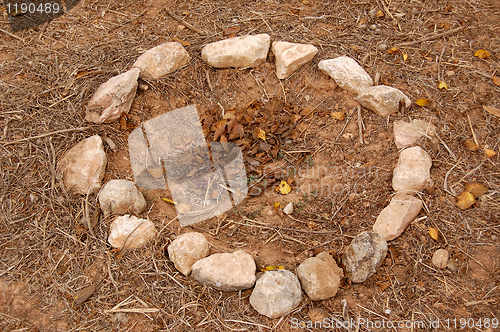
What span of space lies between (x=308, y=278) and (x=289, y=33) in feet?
7.64

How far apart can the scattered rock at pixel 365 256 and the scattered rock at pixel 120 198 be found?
1.58m

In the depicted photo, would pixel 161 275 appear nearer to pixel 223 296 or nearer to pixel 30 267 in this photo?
pixel 223 296

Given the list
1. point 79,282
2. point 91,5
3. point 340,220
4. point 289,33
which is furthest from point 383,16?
point 79,282

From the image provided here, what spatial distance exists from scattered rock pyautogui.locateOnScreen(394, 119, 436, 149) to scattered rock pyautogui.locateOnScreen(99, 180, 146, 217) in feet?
6.91

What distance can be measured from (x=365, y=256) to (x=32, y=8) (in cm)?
393

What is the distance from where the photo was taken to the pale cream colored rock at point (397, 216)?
2.16m

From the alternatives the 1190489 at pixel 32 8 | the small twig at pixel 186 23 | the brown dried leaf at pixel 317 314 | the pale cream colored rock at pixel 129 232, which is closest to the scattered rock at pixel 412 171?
the brown dried leaf at pixel 317 314

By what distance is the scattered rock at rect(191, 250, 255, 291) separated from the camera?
2020mm

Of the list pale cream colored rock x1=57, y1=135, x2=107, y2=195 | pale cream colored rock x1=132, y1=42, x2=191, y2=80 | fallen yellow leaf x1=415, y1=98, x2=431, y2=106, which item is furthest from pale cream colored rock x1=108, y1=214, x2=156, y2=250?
fallen yellow leaf x1=415, y1=98, x2=431, y2=106

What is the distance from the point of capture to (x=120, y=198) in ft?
7.36

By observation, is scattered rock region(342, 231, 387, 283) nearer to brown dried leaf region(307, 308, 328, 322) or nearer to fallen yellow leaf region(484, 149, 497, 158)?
brown dried leaf region(307, 308, 328, 322)

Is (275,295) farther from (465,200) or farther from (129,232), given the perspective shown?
(465,200)

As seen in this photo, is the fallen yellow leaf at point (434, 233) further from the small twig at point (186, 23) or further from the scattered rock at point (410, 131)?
the small twig at point (186, 23)

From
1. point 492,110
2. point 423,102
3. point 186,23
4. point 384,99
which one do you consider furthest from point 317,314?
point 186,23
